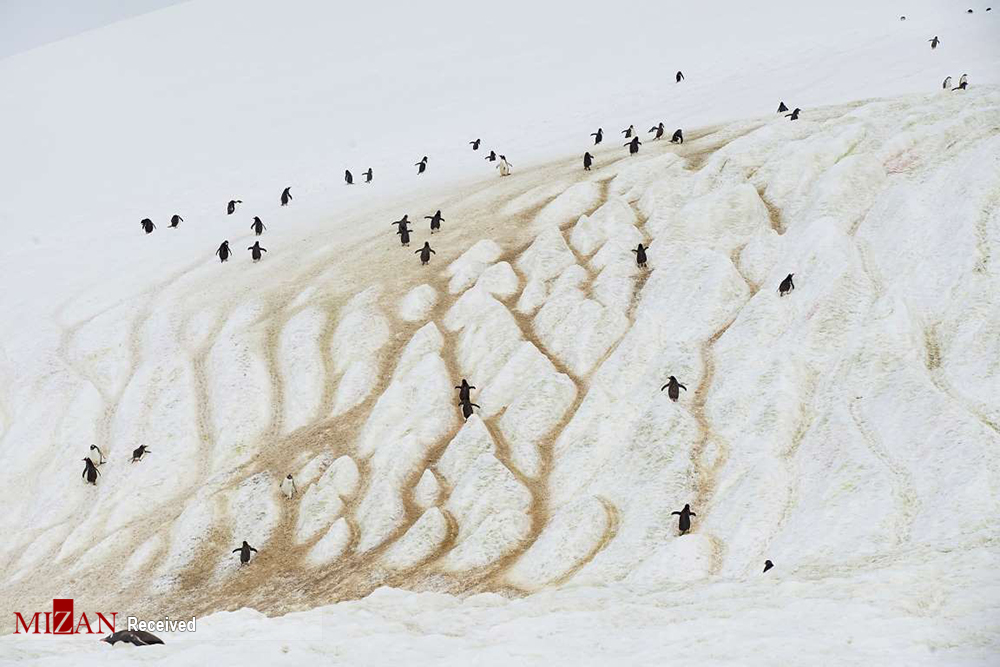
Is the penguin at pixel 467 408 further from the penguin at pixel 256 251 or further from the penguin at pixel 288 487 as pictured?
the penguin at pixel 256 251

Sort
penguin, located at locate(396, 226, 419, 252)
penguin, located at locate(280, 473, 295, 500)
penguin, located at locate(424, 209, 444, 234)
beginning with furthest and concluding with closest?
1. penguin, located at locate(424, 209, 444, 234)
2. penguin, located at locate(396, 226, 419, 252)
3. penguin, located at locate(280, 473, 295, 500)

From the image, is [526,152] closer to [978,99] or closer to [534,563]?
[978,99]

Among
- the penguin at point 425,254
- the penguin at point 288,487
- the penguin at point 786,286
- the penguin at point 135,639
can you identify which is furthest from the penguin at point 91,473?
the penguin at point 786,286

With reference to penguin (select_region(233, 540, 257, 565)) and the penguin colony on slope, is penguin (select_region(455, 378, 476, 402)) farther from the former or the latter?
penguin (select_region(233, 540, 257, 565))

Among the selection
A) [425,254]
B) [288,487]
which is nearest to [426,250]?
[425,254]

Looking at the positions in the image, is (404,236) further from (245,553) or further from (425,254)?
(245,553)

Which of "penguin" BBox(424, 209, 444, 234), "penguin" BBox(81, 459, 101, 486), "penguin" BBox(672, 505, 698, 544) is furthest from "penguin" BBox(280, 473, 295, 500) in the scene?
"penguin" BBox(424, 209, 444, 234)
